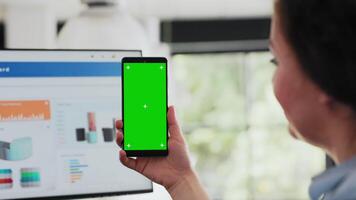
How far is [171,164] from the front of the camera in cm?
103

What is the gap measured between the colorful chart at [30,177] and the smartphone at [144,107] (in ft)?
0.74

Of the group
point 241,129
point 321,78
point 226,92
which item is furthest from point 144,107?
point 226,92

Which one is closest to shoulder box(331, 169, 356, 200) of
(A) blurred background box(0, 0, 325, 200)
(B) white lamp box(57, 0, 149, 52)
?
(B) white lamp box(57, 0, 149, 52)

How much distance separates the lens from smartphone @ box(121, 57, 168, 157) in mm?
1004

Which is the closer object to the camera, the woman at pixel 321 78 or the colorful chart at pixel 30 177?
the woman at pixel 321 78

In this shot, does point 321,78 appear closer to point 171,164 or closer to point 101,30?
point 171,164

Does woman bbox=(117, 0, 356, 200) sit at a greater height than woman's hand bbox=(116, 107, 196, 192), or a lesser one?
greater

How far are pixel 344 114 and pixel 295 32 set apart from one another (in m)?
0.12

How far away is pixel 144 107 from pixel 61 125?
0.70 ft

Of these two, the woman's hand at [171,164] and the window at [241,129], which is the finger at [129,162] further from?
the window at [241,129]

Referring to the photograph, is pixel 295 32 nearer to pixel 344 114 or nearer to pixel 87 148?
pixel 344 114

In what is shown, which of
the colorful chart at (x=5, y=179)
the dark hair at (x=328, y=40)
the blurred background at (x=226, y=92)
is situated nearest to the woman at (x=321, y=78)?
the dark hair at (x=328, y=40)

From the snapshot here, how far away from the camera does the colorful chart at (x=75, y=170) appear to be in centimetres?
112

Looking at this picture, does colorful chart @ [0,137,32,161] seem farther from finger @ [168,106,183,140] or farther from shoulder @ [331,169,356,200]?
shoulder @ [331,169,356,200]
